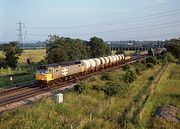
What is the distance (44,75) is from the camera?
112ft

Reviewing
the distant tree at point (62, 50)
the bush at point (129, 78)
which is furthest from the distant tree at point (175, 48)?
the bush at point (129, 78)

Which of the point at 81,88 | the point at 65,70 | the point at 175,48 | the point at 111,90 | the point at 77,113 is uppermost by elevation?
the point at 175,48

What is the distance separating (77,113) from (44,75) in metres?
13.6

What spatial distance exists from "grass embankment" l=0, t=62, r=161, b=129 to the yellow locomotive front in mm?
6842

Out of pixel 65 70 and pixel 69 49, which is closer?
pixel 65 70

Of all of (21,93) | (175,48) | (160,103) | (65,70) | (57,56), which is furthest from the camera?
(175,48)

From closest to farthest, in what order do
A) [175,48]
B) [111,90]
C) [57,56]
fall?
[111,90], [57,56], [175,48]

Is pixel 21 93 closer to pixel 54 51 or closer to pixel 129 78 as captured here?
pixel 129 78

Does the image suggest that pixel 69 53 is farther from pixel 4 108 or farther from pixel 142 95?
pixel 4 108

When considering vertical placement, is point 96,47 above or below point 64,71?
above

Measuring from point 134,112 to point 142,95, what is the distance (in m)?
6.79

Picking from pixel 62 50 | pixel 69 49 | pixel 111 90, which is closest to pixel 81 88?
pixel 111 90

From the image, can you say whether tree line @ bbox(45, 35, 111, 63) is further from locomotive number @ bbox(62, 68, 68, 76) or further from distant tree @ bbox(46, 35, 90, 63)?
locomotive number @ bbox(62, 68, 68, 76)

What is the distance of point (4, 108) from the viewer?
23531mm
